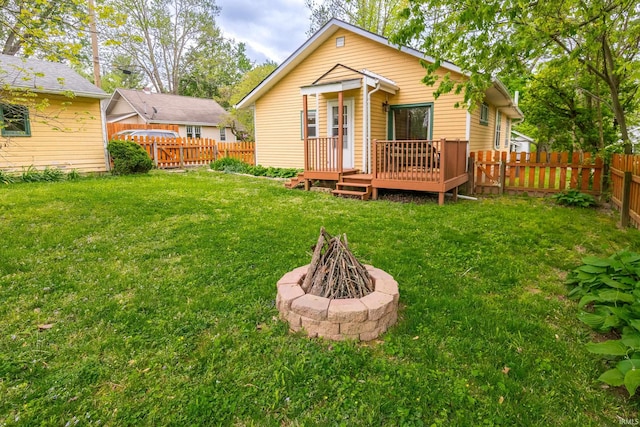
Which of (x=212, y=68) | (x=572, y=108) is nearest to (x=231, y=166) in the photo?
(x=572, y=108)

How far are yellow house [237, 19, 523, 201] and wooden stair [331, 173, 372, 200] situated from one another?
0.09 ft

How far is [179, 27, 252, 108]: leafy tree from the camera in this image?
3147cm

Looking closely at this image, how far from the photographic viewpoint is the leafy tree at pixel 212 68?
31.5 meters

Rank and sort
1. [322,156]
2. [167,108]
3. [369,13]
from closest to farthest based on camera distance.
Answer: [322,156]
[369,13]
[167,108]

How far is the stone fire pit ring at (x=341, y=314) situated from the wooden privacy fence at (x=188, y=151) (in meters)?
12.8

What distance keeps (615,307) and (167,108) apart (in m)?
26.1

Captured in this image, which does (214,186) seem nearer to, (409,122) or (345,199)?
(345,199)

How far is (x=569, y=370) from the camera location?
228 centimetres

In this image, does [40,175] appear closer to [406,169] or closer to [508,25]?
[406,169]

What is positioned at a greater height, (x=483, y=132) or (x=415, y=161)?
(x=483, y=132)

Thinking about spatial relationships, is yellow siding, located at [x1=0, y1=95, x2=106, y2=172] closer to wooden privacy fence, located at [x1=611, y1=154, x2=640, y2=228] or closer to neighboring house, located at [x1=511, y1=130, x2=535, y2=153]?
wooden privacy fence, located at [x1=611, y1=154, x2=640, y2=228]

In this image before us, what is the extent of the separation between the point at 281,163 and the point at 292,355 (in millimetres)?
10804

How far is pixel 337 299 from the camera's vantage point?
9.00 ft

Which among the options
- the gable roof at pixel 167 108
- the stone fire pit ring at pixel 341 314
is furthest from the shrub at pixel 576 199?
the gable roof at pixel 167 108
